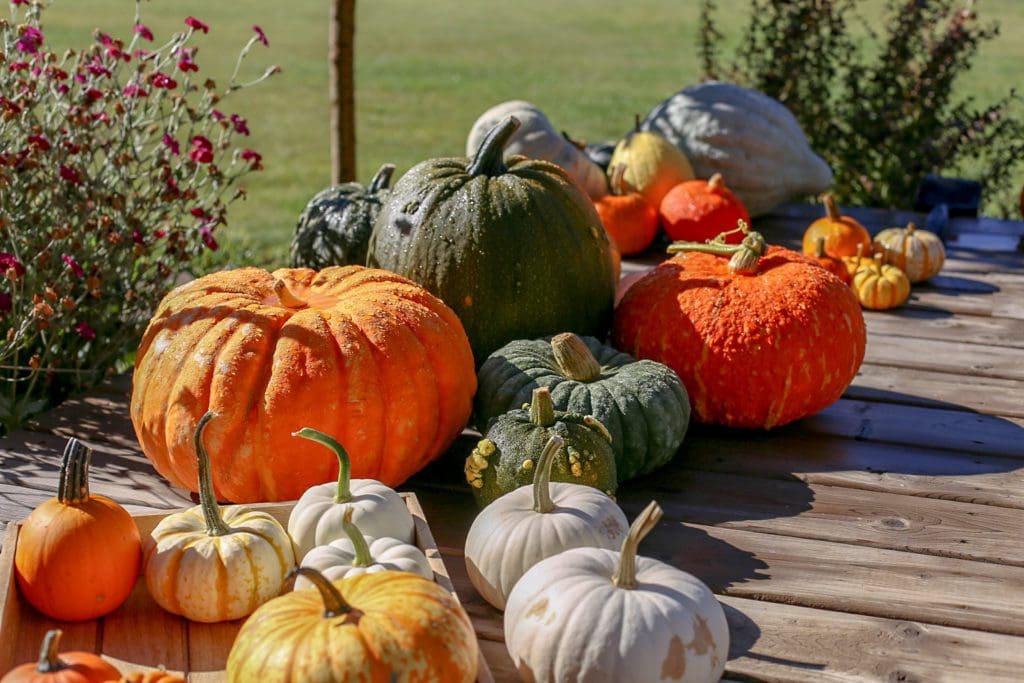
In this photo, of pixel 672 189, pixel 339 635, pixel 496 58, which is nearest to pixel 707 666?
pixel 339 635

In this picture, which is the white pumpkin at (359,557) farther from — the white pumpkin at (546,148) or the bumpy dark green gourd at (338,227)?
the white pumpkin at (546,148)

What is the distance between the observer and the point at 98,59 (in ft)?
12.1

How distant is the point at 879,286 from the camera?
4.19 metres

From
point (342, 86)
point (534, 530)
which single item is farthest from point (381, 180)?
point (534, 530)

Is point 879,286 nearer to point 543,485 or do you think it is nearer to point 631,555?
point 543,485

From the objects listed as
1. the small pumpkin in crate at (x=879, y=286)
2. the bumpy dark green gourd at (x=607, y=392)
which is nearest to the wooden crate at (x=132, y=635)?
the bumpy dark green gourd at (x=607, y=392)

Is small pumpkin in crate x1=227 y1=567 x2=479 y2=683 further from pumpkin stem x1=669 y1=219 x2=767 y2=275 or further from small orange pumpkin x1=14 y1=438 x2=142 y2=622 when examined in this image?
pumpkin stem x1=669 y1=219 x2=767 y2=275

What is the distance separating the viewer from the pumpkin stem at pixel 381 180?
4.09 metres

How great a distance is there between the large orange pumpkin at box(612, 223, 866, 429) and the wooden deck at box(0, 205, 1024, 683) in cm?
12

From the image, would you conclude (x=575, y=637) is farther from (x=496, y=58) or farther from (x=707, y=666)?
(x=496, y=58)

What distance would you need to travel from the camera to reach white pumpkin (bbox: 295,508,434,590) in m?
2.00

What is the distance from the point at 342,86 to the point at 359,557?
9.94 ft

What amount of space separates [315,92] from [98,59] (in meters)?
8.37

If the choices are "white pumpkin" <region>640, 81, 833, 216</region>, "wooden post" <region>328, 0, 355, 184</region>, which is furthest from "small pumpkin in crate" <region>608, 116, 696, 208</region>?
"wooden post" <region>328, 0, 355, 184</region>
